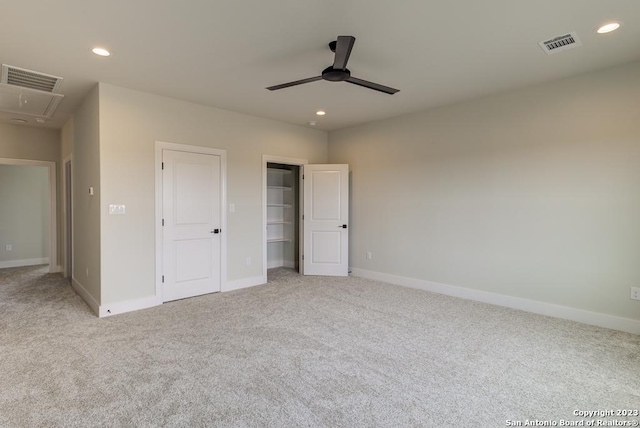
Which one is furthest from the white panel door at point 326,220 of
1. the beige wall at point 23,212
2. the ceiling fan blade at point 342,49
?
the beige wall at point 23,212

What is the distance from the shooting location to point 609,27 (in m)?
2.53

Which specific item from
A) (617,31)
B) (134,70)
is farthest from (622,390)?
(134,70)

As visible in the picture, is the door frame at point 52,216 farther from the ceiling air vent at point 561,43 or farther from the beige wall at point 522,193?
the ceiling air vent at point 561,43

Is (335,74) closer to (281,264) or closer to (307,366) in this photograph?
(307,366)

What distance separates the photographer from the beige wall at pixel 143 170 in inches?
148

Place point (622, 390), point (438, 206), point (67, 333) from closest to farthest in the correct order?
point (622, 390) → point (67, 333) → point (438, 206)

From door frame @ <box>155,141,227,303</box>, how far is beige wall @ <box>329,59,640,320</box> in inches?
97.3

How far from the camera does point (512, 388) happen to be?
2.26 m

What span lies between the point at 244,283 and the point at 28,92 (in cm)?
369

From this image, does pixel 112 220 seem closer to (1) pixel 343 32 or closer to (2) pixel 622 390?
(1) pixel 343 32

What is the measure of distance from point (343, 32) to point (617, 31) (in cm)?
223

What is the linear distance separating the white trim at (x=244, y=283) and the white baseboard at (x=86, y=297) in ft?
5.09

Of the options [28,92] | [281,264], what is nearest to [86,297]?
[28,92]

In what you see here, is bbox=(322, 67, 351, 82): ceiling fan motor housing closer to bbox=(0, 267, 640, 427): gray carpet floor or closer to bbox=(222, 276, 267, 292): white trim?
bbox=(0, 267, 640, 427): gray carpet floor
